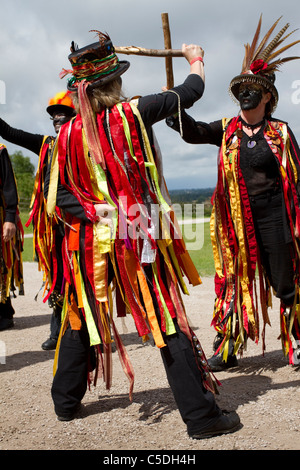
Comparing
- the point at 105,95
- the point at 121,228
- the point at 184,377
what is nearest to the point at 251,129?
the point at 105,95

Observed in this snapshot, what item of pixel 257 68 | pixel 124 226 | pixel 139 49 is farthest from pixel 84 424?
pixel 257 68

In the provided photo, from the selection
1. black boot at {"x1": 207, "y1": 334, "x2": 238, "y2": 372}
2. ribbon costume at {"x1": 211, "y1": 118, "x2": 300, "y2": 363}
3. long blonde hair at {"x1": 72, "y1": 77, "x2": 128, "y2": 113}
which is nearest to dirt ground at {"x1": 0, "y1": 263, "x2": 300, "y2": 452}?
black boot at {"x1": 207, "y1": 334, "x2": 238, "y2": 372}

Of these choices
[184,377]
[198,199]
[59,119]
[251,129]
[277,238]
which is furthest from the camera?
[198,199]

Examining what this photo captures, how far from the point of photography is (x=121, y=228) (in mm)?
2596

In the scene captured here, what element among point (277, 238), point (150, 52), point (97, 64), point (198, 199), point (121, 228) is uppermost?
point (198, 199)

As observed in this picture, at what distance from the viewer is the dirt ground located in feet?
8.29

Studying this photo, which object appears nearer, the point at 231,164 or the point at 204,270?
the point at 231,164

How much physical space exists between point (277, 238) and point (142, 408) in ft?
4.86

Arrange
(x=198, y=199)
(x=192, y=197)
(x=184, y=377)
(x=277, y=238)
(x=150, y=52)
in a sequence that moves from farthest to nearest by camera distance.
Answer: (x=192, y=197) < (x=198, y=199) < (x=277, y=238) < (x=150, y=52) < (x=184, y=377)

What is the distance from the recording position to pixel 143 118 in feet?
8.27

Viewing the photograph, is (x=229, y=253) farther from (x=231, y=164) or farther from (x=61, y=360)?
(x=61, y=360)

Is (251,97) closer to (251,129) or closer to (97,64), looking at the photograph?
(251,129)
